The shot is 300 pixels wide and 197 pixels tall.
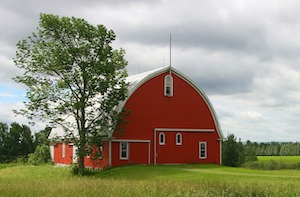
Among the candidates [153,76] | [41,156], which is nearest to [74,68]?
[153,76]

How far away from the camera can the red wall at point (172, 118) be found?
40.6 metres

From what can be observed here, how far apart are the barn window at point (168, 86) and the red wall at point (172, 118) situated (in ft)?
1.12

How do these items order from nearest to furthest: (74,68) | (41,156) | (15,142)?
1. (74,68)
2. (41,156)
3. (15,142)

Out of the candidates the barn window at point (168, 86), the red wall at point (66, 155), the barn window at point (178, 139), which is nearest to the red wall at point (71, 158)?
the red wall at point (66, 155)

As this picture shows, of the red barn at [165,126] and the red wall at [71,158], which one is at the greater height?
the red barn at [165,126]

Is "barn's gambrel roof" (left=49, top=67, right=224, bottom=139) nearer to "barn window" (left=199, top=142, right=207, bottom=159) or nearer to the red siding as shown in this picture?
"barn window" (left=199, top=142, right=207, bottom=159)

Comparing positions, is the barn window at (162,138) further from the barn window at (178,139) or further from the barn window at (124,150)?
the barn window at (124,150)

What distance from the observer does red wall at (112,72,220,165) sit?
40594 mm

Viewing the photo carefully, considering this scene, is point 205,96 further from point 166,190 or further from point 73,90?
point 166,190

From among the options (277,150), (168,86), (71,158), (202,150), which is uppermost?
(168,86)

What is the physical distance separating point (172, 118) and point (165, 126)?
1041mm

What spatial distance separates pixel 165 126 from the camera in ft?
138

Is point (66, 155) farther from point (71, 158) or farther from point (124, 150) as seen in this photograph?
point (124, 150)

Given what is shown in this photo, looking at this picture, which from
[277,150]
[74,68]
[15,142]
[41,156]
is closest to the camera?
[74,68]
